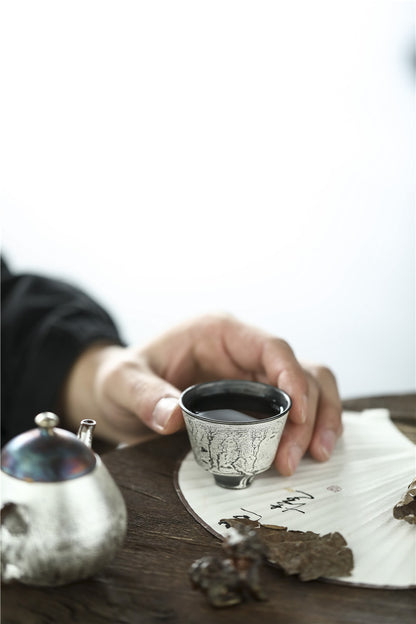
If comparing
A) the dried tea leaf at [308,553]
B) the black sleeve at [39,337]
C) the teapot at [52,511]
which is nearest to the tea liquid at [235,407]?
the dried tea leaf at [308,553]

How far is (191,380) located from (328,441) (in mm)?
426

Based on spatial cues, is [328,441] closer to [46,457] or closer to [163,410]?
[163,410]

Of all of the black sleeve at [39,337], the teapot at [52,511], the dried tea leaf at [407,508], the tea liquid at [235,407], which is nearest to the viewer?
the teapot at [52,511]

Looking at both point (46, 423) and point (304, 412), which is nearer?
point (46, 423)

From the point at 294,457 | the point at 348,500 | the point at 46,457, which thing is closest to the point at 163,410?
the point at 294,457

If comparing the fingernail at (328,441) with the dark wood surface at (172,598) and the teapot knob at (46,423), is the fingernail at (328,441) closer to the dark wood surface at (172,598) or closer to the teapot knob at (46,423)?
the dark wood surface at (172,598)

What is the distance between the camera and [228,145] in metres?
3.50

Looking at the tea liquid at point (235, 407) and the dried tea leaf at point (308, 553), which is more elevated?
the tea liquid at point (235, 407)

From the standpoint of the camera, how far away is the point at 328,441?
1169mm

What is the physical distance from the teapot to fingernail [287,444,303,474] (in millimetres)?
424

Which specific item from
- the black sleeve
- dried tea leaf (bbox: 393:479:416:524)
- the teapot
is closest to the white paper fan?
dried tea leaf (bbox: 393:479:416:524)

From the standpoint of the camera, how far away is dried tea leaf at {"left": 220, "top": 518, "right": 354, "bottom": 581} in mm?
787

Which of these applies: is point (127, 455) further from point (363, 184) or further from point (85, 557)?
point (363, 184)

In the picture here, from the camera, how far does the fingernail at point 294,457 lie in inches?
42.9
